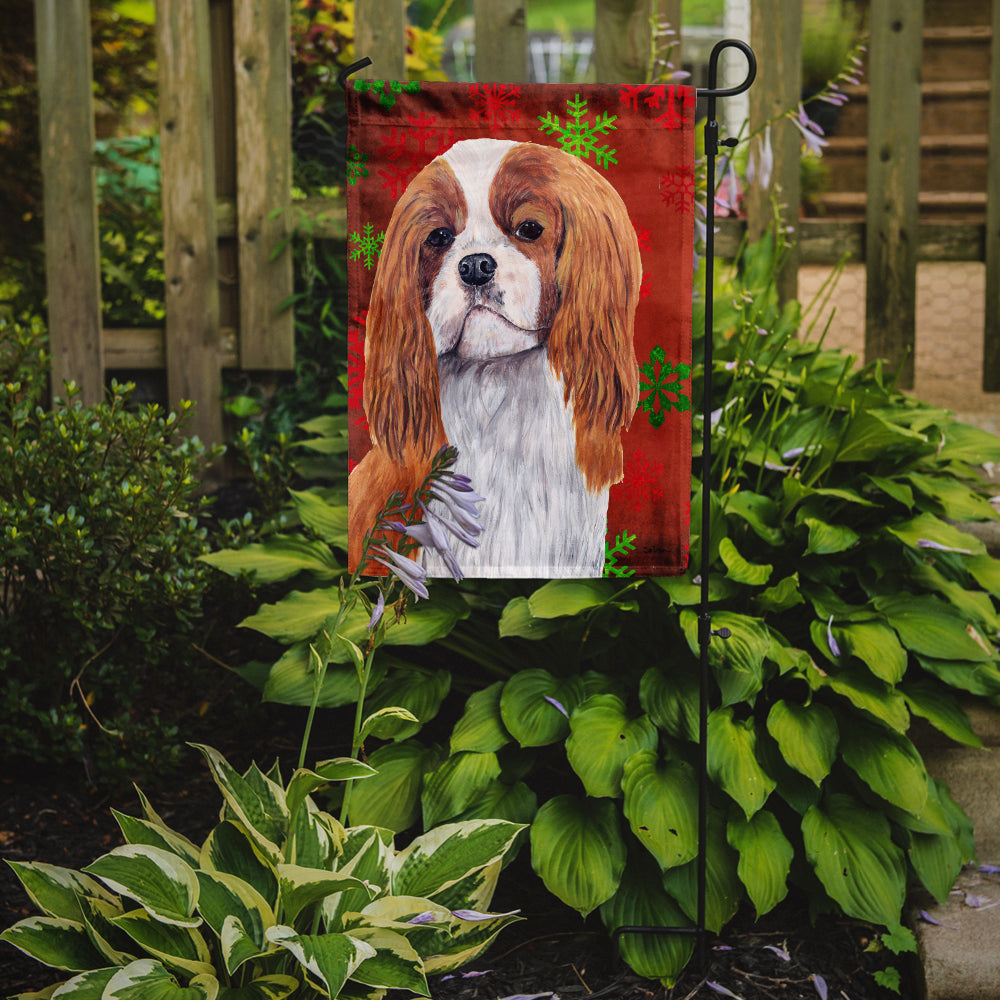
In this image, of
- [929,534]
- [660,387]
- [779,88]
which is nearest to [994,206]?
[779,88]

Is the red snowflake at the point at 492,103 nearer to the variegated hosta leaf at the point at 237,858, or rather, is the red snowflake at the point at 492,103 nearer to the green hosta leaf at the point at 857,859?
the variegated hosta leaf at the point at 237,858

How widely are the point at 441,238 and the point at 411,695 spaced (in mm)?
967

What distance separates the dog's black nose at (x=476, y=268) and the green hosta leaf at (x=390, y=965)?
3.74 ft

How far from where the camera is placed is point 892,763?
199cm

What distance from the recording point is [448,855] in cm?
175

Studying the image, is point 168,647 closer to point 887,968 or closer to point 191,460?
point 191,460

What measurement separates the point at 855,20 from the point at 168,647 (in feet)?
19.8

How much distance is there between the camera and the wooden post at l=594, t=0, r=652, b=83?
3088 millimetres

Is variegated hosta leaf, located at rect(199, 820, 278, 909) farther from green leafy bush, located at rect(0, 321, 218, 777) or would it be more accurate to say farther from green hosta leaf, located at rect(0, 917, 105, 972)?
green leafy bush, located at rect(0, 321, 218, 777)

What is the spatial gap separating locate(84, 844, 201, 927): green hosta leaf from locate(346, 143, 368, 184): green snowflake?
4.00 ft

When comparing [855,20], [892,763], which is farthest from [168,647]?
[855,20]

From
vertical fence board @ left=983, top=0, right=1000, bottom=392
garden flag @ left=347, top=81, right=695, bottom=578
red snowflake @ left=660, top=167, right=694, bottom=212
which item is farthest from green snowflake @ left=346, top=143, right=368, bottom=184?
vertical fence board @ left=983, top=0, right=1000, bottom=392

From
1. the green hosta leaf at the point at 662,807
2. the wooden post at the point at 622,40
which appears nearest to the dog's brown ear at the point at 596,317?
the green hosta leaf at the point at 662,807

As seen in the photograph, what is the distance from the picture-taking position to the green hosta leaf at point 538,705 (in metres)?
2.01
